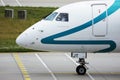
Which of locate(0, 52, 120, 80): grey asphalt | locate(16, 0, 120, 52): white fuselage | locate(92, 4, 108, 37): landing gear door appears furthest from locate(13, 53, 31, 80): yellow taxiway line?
locate(92, 4, 108, 37): landing gear door

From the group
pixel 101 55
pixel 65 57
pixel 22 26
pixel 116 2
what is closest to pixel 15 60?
pixel 65 57

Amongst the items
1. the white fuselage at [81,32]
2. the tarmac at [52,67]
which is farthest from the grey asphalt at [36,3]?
the white fuselage at [81,32]

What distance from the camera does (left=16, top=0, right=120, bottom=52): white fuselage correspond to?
2473cm

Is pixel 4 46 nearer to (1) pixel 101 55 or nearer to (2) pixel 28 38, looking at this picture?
(1) pixel 101 55

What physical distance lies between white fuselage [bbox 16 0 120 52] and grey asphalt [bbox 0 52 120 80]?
1173 millimetres

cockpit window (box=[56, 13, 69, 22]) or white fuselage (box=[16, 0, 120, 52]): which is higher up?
cockpit window (box=[56, 13, 69, 22])

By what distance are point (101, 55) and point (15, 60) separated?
4982 mm

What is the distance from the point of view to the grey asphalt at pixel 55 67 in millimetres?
24828

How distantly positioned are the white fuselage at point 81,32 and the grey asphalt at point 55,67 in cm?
117

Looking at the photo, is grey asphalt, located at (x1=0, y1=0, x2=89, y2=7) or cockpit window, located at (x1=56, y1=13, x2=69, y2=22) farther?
grey asphalt, located at (x1=0, y1=0, x2=89, y2=7)

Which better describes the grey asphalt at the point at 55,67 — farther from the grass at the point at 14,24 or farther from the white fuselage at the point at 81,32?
the grass at the point at 14,24

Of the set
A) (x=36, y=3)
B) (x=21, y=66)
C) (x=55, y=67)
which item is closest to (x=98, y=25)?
(x=55, y=67)

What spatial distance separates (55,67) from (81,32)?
11.5ft

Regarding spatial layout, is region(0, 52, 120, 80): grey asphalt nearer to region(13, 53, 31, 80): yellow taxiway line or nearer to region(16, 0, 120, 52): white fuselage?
region(13, 53, 31, 80): yellow taxiway line
